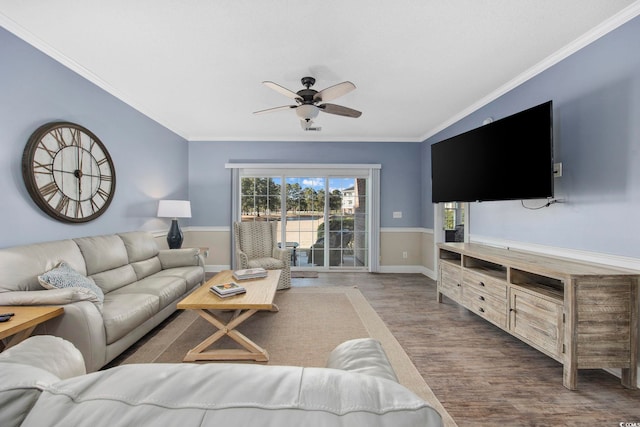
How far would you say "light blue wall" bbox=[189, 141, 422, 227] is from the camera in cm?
544

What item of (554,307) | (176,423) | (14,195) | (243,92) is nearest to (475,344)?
(554,307)

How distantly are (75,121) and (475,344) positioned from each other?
4.35m

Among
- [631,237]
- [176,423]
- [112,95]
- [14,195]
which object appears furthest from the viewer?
[112,95]

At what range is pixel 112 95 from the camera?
336 centimetres

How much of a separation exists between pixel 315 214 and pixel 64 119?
3.81 m

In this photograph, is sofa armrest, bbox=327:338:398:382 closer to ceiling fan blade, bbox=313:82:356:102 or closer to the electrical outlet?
ceiling fan blade, bbox=313:82:356:102

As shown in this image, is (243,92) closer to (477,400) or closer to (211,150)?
(211,150)

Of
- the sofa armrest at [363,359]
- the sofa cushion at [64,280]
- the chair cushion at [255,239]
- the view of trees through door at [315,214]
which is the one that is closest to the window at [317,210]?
the view of trees through door at [315,214]

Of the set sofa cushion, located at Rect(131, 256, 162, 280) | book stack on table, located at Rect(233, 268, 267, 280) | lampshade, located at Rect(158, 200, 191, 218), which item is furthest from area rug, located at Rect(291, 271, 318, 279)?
sofa cushion, located at Rect(131, 256, 162, 280)

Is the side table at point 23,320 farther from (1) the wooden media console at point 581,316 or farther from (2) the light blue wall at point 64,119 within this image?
(1) the wooden media console at point 581,316

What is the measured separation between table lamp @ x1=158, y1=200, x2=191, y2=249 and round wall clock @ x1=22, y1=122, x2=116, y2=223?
838mm

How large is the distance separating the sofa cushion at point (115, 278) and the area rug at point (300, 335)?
1.92 feet

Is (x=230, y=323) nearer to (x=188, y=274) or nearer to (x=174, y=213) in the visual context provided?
(x=188, y=274)

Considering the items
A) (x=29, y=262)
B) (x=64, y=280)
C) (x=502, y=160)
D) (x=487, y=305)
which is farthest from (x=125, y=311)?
(x=502, y=160)
